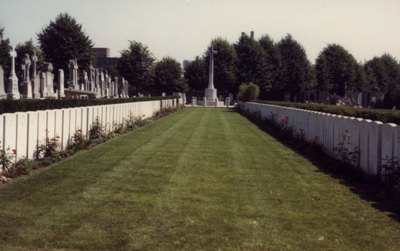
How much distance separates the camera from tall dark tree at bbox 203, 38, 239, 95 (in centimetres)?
8350

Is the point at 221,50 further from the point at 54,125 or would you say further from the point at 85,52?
the point at 54,125

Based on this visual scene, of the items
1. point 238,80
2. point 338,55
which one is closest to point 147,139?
point 238,80

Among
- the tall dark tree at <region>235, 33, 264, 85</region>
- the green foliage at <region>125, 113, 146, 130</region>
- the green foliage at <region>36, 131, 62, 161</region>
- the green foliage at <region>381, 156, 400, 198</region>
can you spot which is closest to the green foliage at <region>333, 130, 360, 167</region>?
the green foliage at <region>381, 156, 400, 198</region>

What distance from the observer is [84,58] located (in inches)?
2709

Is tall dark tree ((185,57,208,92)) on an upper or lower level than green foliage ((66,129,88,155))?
upper

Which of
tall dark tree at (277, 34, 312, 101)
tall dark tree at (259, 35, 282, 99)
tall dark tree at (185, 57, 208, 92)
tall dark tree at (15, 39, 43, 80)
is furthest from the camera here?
tall dark tree at (185, 57, 208, 92)

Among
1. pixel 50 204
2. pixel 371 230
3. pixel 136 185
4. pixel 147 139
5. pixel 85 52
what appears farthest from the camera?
pixel 85 52

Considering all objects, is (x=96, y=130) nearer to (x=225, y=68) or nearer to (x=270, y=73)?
(x=270, y=73)

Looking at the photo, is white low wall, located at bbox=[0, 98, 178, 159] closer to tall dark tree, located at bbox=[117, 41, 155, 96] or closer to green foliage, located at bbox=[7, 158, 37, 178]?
green foliage, located at bbox=[7, 158, 37, 178]

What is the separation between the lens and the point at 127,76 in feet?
255

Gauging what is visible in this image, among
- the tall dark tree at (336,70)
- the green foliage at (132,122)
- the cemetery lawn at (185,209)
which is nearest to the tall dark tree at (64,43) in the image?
the tall dark tree at (336,70)

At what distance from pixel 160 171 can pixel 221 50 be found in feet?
251

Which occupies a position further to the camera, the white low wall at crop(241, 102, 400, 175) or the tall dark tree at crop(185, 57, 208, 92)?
the tall dark tree at crop(185, 57, 208, 92)

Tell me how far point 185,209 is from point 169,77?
80.1m
